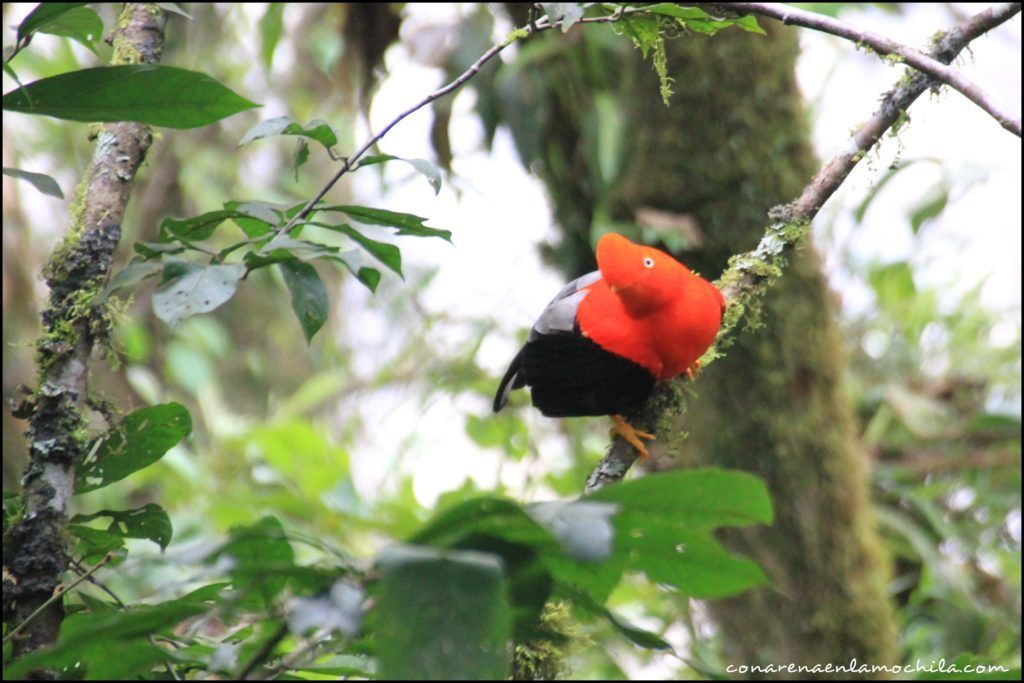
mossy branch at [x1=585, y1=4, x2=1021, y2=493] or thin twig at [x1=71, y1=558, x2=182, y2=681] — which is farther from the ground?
mossy branch at [x1=585, y1=4, x2=1021, y2=493]

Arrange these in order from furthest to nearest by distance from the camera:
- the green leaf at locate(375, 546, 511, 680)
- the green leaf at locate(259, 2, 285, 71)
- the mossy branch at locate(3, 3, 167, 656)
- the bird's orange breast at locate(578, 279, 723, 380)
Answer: the green leaf at locate(259, 2, 285, 71) < the bird's orange breast at locate(578, 279, 723, 380) < the mossy branch at locate(3, 3, 167, 656) < the green leaf at locate(375, 546, 511, 680)

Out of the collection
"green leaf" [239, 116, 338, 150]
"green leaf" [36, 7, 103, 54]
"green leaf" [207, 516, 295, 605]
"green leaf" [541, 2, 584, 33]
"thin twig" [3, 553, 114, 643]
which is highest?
"green leaf" [541, 2, 584, 33]

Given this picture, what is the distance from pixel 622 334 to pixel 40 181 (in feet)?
3.34

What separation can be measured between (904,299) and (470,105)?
183cm

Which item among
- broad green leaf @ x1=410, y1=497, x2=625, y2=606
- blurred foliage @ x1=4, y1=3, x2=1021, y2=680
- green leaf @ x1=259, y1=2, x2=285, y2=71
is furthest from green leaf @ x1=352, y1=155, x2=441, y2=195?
green leaf @ x1=259, y1=2, x2=285, y2=71

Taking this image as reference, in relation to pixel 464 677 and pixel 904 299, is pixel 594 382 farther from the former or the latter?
pixel 904 299

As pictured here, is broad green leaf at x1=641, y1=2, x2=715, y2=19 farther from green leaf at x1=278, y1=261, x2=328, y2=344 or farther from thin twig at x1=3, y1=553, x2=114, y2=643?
thin twig at x1=3, y1=553, x2=114, y2=643

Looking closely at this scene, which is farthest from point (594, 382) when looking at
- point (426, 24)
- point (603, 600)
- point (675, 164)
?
point (426, 24)

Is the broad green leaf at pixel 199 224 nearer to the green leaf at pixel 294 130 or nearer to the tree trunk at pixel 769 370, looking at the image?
the green leaf at pixel 294 130

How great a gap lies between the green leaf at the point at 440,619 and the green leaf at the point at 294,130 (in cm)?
69

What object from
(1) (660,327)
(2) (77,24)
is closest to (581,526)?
(2) (77,24)

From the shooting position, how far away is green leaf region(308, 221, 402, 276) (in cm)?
113

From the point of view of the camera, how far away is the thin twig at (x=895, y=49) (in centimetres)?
118

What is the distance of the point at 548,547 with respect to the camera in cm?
66
